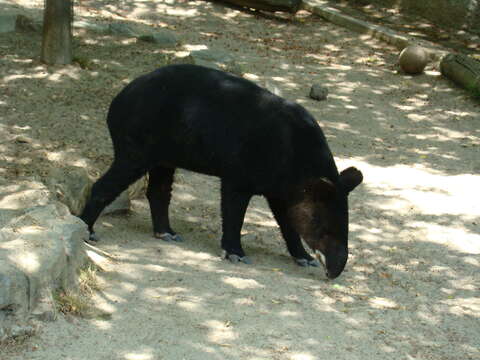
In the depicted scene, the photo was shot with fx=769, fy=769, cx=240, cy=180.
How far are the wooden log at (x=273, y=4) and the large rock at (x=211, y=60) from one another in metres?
5.43

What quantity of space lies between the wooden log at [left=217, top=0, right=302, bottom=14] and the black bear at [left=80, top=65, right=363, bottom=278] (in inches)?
435

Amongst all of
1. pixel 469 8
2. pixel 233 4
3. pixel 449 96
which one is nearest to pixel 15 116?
pixel 449 96

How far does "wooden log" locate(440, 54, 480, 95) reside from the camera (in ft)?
45.5

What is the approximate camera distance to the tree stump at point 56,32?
10.6 meters

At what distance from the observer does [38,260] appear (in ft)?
17.3

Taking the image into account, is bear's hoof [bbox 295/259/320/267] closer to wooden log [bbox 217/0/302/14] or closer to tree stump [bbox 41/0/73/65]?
tree stump [bbox 41/0/73/65]

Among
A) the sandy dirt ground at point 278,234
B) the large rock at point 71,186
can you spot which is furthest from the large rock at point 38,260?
the large rock at point 71,186

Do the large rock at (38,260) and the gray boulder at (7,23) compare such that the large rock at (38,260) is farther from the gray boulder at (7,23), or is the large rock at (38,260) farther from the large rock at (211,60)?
the gray boulder at (7,23)

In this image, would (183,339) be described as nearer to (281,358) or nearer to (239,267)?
(281,358)

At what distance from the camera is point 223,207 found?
7.18 metres

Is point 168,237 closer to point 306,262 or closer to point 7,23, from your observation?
point 306,262

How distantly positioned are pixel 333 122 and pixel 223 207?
17.8 ft

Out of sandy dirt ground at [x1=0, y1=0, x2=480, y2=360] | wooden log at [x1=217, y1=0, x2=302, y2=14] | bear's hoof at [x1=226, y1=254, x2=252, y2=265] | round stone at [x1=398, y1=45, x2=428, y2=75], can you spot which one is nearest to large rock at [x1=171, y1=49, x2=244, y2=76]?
sandy dirt ground at [x1=0, y1=0, x2=480, y2=360]

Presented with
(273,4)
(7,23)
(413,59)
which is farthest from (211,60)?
(273,4)
